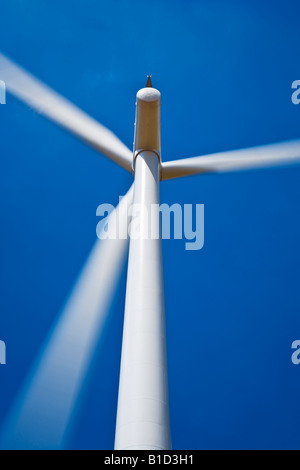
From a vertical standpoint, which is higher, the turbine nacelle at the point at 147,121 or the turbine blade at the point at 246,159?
the turbine nacelle at the point at 147,121

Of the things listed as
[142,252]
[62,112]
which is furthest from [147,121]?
[142,252]

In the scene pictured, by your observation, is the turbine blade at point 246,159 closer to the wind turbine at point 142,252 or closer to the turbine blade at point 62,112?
the wind turbine at point 142,252

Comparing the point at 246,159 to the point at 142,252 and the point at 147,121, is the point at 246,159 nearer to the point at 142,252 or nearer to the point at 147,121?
the point at 147,121

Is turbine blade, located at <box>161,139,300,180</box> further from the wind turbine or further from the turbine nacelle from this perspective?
the turbine nacelle

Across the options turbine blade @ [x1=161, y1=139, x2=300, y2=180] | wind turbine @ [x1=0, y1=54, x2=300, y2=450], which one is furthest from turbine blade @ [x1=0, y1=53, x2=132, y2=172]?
turbine blade @ [x1=161, y1=139, x2=300, y2=180]

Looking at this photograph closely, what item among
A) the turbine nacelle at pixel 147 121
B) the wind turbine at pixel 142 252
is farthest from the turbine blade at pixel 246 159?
the turbine nacelle at pixel 147 121

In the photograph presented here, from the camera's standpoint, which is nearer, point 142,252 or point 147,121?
point 142,252

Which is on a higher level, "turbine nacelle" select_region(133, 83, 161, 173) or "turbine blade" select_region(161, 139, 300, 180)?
"turbine nacelle" select_region(133, 83, 161, 173)

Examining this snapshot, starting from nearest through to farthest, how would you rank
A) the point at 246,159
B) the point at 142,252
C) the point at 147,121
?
the point at 142,252
the point at 246,159
the point at 147,121
